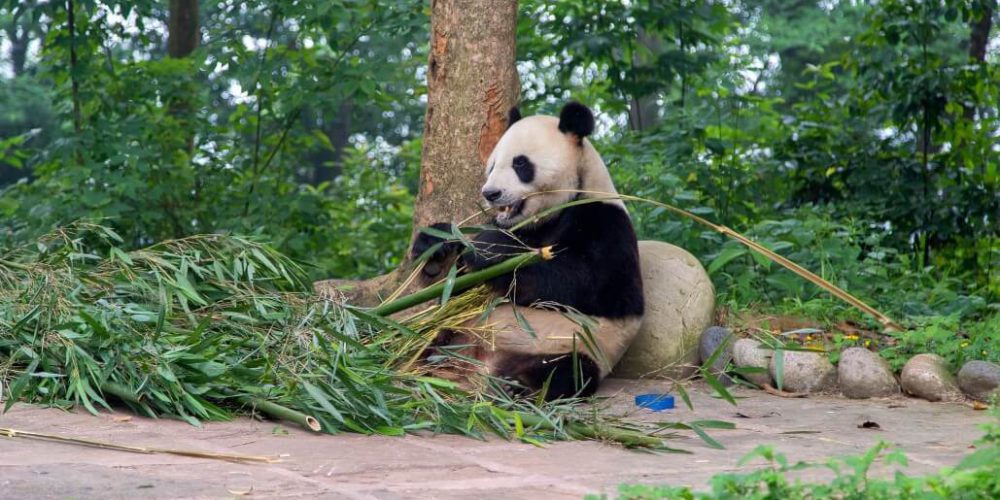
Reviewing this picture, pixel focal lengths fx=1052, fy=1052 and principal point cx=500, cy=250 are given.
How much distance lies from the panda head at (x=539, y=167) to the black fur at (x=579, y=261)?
111mm

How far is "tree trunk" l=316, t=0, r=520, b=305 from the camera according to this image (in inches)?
220

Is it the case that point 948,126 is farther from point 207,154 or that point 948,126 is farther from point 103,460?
point 103,460

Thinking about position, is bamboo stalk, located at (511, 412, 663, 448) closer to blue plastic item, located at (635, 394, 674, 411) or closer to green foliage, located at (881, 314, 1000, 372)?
blue plastic item, located at (635, 394, 674, 411)

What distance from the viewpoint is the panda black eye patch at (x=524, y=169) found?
16.1 ft

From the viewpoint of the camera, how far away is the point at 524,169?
491 cm

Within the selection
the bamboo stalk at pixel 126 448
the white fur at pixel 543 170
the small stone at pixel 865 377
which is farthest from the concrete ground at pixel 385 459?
the white fur at pixel 543 170

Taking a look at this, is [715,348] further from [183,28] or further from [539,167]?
[183,28]

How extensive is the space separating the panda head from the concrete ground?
111cm

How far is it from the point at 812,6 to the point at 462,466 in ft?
67.3

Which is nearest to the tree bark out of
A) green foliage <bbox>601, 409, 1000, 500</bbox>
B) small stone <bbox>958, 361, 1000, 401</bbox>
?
small stone <bbox>958, 361, 1000, 401</bbox>

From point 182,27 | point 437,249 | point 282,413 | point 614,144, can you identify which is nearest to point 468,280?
point 437,249

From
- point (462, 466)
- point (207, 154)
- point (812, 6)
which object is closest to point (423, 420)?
point (462, 466)

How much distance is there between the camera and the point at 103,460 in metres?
3.01

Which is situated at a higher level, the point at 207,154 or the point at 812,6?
the point at 812,6
